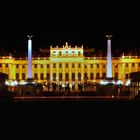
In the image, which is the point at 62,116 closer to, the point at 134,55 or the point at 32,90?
the point at 32,90

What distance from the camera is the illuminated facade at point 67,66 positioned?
94938mm

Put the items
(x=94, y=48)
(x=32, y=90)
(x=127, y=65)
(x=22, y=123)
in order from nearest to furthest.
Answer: (x=22, y=123), (x=32, y=90), (x=127, y=65), (x=94, y=48)

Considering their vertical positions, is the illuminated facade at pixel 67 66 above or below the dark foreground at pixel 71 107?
above

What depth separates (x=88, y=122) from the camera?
16.9 meters

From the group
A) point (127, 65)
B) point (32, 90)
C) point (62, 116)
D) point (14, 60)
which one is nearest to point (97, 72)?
point (127, 65)

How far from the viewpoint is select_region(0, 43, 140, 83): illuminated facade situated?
94938 mm

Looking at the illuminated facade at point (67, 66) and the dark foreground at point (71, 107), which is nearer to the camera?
the dark foreground at point (71, 107)

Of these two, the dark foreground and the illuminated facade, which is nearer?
the dark foreground

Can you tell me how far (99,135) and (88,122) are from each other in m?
2.12

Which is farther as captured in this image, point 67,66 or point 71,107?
point 67,66

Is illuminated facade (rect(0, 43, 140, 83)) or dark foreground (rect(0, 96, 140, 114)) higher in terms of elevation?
illuminated facade (rect(0, 43, 140, 83))

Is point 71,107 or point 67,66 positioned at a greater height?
point 67,66

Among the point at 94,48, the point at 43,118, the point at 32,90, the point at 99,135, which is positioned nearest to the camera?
the point at 99,135

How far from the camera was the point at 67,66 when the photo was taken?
98375 millimetres
